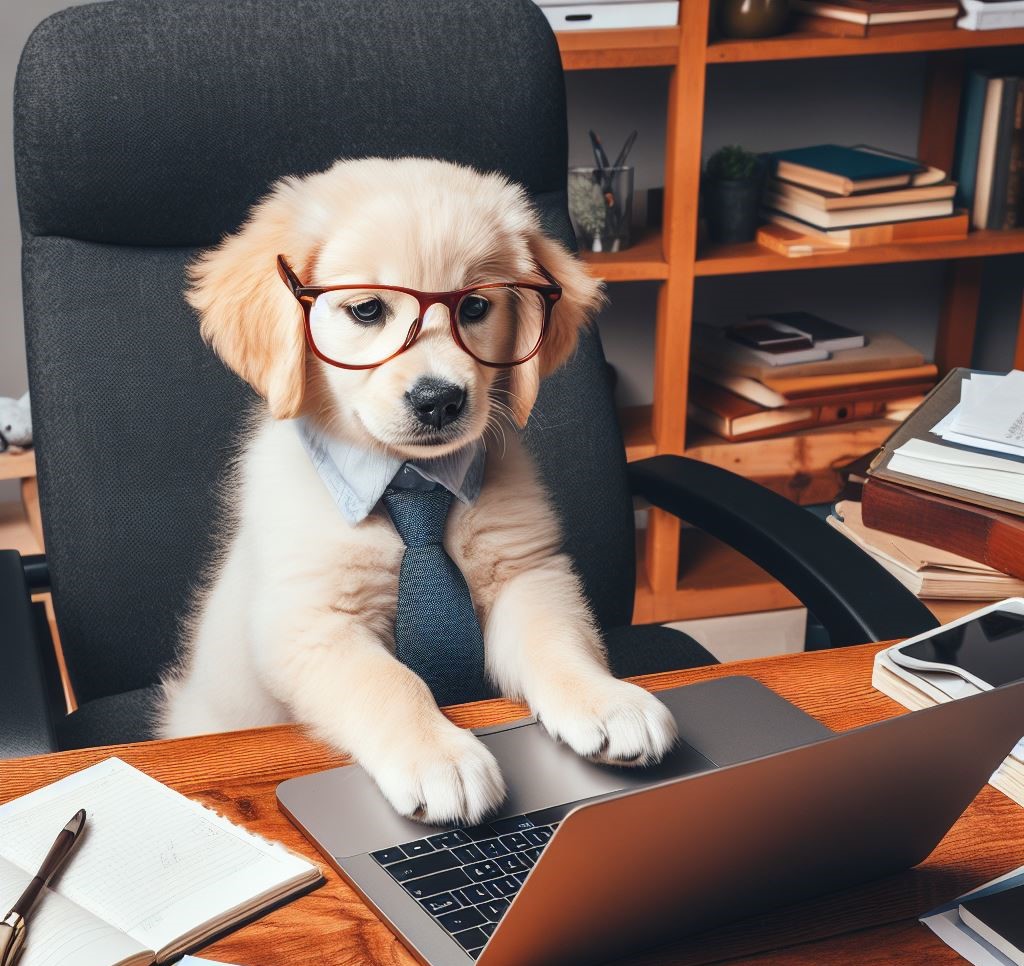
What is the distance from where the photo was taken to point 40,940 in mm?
606

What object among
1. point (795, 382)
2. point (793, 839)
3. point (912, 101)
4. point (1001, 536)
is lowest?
point (795, 382)

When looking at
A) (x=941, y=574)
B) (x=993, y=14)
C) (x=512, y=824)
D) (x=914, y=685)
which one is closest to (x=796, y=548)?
(x=941, y=574)

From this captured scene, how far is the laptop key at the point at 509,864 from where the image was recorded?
0.71 metres

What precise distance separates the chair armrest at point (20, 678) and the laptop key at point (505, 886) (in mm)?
387

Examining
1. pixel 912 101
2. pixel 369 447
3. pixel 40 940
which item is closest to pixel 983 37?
pixel 912 101

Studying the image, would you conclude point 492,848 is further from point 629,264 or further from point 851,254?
point 851,254

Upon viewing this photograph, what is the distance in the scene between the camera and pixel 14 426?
74.6 inches

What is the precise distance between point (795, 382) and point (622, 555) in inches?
43.3

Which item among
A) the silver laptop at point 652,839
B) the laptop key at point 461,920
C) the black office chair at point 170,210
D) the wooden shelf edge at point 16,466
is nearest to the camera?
the silver laptop at point 652,839

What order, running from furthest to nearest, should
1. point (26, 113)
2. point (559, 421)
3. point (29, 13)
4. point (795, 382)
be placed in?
1. point (795, 382)
2. point (29, 13)
3. point (559, 421)
4. point (26, 113)

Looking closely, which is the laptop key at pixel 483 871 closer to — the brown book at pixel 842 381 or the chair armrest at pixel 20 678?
the chair armrest at pixel 20 678

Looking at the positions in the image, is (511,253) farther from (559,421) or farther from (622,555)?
(622,555)

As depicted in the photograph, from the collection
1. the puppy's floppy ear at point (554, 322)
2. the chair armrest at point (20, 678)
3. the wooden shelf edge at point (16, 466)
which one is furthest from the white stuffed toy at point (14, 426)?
the puppy's floppy ear at point (554, 322)

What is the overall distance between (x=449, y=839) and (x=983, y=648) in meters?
0.45
